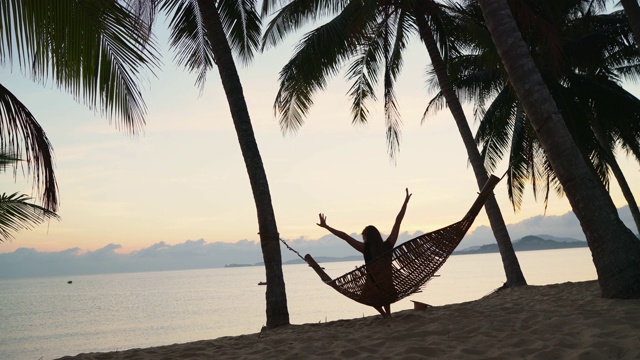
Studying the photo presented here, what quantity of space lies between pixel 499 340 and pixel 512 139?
8062 mm

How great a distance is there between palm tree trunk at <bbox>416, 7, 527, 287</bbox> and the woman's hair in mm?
3268

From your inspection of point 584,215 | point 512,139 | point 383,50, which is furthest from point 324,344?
point 512,139

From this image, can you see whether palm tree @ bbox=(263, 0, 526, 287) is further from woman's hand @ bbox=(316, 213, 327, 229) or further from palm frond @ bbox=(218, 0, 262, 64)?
woman's hand @ bbox=(316, 213, 327, 229)

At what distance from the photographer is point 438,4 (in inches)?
327

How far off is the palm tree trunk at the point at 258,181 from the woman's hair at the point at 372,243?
110cm

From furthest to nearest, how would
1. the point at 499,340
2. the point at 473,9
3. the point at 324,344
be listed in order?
the point at 473,9, the point at 324,344, the point at 499,340

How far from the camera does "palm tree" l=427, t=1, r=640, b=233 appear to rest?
8.07m

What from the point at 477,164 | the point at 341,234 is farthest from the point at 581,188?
the point at 477,164

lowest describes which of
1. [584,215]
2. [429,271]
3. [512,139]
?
[429,271]

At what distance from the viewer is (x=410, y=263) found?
14.0 feet

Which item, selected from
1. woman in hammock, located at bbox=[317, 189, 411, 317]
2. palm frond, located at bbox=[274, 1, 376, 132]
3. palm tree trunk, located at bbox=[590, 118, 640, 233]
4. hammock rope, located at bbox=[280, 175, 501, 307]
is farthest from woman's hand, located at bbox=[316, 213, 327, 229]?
palm tree trunk, located at bbox=[590, 118, 640, 233]

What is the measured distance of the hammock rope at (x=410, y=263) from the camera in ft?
13.7

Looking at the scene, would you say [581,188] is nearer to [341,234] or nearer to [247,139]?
[341,234]

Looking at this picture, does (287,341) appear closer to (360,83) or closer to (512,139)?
(360,83)
